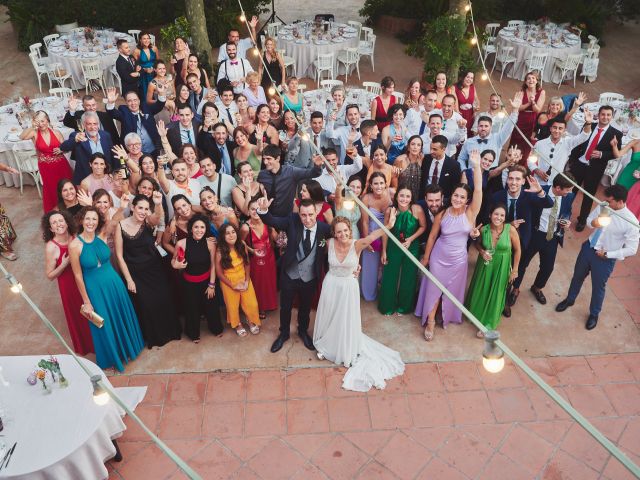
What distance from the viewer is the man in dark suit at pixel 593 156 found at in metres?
6.43

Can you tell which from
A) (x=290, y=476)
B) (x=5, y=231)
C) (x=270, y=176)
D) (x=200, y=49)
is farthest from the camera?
(x=200, y=49)

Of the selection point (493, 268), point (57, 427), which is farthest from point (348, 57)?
point (57, 427)

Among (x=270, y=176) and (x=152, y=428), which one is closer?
(x=152, y=428)

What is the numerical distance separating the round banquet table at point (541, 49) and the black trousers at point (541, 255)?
648 cm

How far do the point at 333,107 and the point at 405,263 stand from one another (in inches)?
88.0

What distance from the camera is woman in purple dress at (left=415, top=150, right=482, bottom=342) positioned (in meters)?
4.95

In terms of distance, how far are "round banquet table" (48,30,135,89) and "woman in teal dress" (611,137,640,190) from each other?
821 centimetres

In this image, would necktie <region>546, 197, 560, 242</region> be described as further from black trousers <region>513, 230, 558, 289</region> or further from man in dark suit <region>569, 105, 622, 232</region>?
man in dark suit <region>569, 105, 622, 232</region>

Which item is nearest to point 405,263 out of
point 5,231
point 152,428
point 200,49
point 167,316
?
point 167,316

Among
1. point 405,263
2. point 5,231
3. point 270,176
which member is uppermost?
point 270,176

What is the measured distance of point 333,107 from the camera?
6.61 m

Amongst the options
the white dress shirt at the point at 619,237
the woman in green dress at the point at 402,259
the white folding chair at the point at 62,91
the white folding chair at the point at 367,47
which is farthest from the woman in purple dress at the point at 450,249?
the white folding chair at the point at 367,47

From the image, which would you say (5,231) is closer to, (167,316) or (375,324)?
(167,316)

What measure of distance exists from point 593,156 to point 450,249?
103 inches
